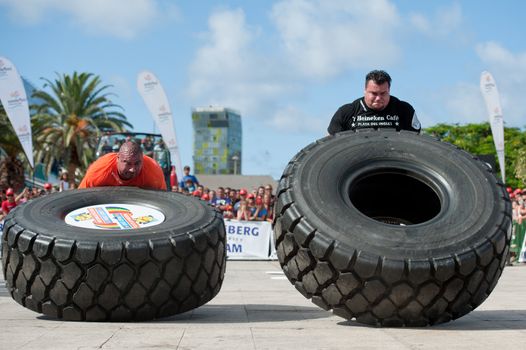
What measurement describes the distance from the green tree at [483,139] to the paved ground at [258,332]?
8042cm

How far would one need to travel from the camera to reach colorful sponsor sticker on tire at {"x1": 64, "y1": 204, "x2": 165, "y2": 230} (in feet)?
18.9

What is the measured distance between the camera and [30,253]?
543 cm

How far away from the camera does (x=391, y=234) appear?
482 cm

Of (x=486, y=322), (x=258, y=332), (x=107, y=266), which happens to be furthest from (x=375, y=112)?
(x=107, y=266)

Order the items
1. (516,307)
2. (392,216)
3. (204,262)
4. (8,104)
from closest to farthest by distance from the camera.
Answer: (204,262), (392,216), (516,307), (8,104)

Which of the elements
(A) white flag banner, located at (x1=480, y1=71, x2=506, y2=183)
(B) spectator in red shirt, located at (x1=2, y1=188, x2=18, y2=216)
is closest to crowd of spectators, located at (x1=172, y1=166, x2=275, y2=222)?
(B) spectator in red shirt, located at (x1=2, y1=188, x2=18, y2=216)

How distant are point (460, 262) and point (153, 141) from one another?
24.1 meters

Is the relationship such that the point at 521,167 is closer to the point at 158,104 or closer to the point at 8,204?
the point at 158,104

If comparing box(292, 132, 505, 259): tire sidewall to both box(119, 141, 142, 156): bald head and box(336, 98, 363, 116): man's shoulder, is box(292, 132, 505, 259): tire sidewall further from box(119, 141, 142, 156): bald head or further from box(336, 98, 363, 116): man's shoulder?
box(119, 141, 142, 156): bald head

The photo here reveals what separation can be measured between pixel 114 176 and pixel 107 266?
141cm

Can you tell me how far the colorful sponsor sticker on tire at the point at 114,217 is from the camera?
5.77m

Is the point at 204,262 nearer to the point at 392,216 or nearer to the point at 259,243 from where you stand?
the point at 392,216

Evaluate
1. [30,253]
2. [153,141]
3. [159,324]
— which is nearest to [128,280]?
[159,324]

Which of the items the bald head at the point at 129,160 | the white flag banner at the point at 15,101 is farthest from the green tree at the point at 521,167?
the bald head at the point at 129,160
